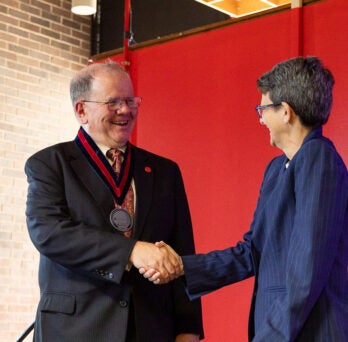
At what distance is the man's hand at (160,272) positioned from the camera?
2652 millimetres

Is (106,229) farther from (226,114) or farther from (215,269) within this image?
(226,114)

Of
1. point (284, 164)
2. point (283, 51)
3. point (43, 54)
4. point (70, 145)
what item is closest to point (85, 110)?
point (70, 145)

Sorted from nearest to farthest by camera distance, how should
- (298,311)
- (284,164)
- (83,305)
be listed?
(298,311)
(284,164)
(83,305)

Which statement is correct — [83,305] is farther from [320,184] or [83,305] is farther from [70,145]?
[320,184]

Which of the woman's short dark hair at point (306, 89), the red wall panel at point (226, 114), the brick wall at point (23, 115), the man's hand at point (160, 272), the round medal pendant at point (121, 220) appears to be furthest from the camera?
the brick wall at point (23, 115)

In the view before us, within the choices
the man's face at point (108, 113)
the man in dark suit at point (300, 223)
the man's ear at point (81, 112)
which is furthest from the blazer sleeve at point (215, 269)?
the man's ear at point (81, 112)

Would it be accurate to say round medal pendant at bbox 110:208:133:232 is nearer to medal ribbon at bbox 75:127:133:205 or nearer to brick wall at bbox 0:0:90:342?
medal ribbon at bbox 75:127:133:205

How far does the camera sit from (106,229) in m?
2.76

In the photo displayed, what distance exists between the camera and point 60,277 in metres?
2.75

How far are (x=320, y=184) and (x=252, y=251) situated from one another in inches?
18.4

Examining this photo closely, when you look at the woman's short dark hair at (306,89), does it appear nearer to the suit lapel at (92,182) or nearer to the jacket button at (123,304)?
the suit lapel at (92,182)

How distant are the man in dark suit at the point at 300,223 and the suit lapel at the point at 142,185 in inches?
17.3

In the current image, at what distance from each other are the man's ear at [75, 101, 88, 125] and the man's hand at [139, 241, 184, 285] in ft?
1.97

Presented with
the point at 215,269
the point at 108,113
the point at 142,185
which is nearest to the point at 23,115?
the point at 108,113
